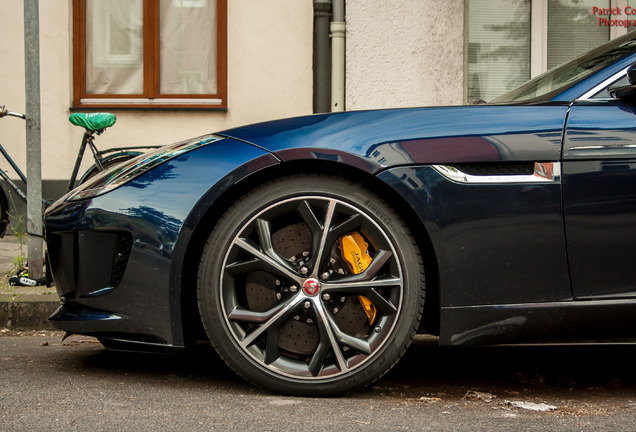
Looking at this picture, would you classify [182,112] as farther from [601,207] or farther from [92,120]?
[601,207]

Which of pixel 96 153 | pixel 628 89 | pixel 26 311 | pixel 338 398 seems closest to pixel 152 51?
pixel 96 153

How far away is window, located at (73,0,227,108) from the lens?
880 centimetres

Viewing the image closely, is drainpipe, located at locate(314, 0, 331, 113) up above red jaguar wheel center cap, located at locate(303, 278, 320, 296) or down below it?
above

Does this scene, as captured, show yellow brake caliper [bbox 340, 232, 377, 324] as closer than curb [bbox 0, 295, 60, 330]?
Yes

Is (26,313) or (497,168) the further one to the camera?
(26,313)

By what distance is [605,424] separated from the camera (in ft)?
8.80

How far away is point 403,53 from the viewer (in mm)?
8719

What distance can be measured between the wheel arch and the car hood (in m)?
0.06

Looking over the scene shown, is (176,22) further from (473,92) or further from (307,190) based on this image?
(307,190)

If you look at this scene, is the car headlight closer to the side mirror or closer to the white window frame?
the side mirror

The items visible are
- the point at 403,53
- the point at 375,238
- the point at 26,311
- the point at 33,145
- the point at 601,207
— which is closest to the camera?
the point at 601,207

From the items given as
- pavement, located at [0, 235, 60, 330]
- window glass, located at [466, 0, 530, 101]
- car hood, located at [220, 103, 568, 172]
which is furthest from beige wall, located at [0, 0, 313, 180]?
car hood, located at [220, 103, 568, 172]

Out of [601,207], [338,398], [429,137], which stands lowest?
[338,398]

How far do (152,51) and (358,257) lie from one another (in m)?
6.51
